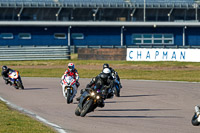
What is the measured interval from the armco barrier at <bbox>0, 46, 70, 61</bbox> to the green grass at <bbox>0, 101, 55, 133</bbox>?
29.8 metres

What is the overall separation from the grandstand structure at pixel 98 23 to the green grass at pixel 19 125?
49.1m

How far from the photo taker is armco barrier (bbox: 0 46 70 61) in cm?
4312

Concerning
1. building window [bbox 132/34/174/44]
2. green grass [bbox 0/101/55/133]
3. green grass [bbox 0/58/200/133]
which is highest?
building window [bbox 132/34/174/44]

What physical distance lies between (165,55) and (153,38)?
80.8 ft

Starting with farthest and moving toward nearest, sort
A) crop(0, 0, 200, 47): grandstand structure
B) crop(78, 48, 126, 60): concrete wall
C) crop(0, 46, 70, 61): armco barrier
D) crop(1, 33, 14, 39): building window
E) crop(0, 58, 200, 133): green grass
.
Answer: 1. crop(0, 0, 200, 47): grandstand structure
2. crop(1, 33, 14, 39): building window
3. crop(0, 46, 70, 61): armco barrier
4. crop(78, 48, 126, 60): concrete wall
5. crop(0, 58, 200, 133): green grass

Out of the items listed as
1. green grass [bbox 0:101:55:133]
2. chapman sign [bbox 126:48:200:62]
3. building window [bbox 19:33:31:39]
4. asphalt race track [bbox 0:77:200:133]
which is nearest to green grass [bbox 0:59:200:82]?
chapman sign [bbox 126:48:200:62]

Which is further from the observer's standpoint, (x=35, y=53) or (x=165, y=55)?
(x=35, y=53)

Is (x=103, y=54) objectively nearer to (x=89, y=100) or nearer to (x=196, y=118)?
(x=89, y=100)

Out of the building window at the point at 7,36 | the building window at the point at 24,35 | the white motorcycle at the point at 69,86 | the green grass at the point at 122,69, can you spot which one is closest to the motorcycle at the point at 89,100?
the white motorcycle at the point at 69,86

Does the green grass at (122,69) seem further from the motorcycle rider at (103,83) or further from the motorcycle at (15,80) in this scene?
the motorcycle rider at (103,83)

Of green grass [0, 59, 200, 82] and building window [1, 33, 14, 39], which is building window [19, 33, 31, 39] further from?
green grass [0, 59, 200, 82]

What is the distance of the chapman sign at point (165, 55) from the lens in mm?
38312

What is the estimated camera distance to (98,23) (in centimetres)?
6197

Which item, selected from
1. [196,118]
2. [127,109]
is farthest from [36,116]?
[196,118]
